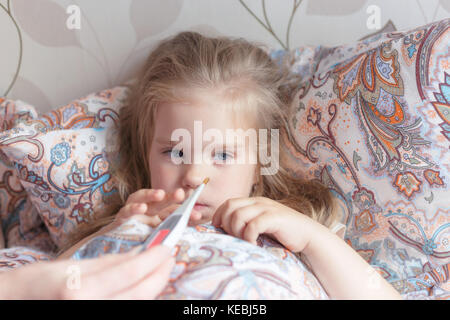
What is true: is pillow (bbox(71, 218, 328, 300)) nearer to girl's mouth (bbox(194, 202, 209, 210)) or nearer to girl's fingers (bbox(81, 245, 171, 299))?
girl's fingers (bbox(81, 245, 171, 299))

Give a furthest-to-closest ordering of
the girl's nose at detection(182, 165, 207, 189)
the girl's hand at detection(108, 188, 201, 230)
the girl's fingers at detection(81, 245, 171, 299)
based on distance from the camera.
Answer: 1. the girl's nose at detection(182, 165, 207, 189)
2. the girl's hand at detection(108, 188, 201, 230)
3. the girl's fingers at detection(81, 245, 171, 299)

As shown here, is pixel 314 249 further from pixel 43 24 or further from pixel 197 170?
pixel 43 24

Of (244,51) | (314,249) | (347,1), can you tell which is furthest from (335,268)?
(347,1)

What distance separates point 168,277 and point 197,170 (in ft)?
0.93

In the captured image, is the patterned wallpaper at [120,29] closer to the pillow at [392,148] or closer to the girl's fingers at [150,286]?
the pillow at [392,148]

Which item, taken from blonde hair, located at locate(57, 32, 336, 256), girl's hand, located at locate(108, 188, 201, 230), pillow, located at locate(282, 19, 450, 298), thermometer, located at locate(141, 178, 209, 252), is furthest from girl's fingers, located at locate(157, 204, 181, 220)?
pillow, located at locate(282, 19, 450, 298)

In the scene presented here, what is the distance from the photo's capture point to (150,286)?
1.56ft

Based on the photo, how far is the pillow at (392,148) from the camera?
0.72 metres

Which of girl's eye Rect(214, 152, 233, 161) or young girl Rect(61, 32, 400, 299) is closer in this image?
young girl Rect(61, 32, 400, 299)

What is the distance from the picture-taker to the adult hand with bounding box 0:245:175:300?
1.53ft

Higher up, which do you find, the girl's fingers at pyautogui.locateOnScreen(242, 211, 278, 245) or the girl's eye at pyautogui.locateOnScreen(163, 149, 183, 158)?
the girl's eye at pyautogui.locateOnScreen(163, 149, 183, 158)

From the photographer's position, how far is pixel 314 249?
2.19 ft

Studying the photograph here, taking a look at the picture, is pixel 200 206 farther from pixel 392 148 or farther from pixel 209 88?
pixel 392 148

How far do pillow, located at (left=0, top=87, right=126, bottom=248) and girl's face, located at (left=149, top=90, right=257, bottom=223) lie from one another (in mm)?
149
